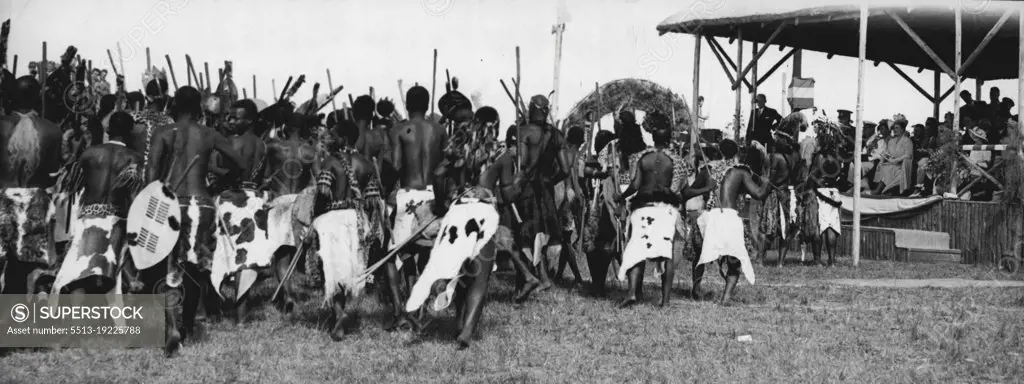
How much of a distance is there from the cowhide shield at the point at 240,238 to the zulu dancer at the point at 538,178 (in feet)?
8.26

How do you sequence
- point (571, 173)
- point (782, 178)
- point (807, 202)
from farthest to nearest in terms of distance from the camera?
1. point (807, 202)
2. point (782, 178)
3. point (571, 173)

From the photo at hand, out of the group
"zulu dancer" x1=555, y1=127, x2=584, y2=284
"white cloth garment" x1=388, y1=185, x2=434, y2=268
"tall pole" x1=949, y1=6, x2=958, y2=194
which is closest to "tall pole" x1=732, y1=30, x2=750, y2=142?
"tall pole" x1=949, y1=6, x2=958, y2=194

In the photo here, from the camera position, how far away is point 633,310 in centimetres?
930

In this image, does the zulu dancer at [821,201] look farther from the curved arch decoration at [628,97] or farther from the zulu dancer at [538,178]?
the curved arch decoration at [628,97]

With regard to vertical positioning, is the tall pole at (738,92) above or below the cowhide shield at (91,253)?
above

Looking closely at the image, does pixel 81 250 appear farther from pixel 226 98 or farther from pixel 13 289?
pixel 226 98

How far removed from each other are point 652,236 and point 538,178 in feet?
4.55

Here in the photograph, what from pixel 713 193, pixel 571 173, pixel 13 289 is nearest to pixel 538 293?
pixel 571 173

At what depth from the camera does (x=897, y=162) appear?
1795cm

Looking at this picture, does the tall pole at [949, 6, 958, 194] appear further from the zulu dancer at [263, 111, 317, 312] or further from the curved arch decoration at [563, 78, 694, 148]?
the zulu dancer at [263, 111, 317, 312]

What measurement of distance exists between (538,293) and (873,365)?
13.3ft

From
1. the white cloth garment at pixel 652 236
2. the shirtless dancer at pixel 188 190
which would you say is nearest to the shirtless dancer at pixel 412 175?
the shirtless dancer at pixel 188 190

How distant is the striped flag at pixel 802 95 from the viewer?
18.9 m

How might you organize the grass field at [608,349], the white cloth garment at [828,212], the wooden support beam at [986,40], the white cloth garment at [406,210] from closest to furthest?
the grass field at [608,349]
the white cloth garment at [406,210]
the white cloth garment at [828,212]
the wooden support beam at [986,40]
